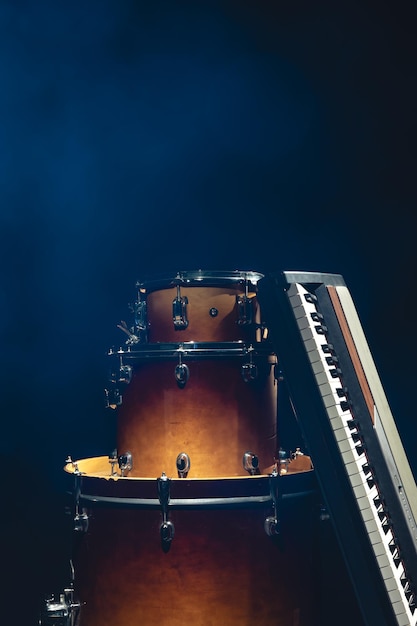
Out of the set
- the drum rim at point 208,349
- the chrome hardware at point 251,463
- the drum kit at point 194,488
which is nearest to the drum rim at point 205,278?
the drum kit at point 194,488

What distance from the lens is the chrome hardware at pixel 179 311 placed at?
4.25m

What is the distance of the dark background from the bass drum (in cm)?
166

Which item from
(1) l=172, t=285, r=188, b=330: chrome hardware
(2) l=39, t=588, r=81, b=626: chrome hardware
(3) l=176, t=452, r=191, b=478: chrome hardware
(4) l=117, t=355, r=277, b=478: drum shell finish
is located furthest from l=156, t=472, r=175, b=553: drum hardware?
(1) l=172, t=285, r=188, b=330: chrome hardware

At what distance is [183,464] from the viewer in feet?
13.2

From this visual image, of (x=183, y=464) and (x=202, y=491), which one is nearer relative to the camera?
(x=202, y=491)

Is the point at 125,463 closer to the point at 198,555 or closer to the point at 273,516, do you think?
the point at 198,555

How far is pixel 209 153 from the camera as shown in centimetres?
555

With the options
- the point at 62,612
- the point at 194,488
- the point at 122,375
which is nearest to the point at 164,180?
the point at 122,375

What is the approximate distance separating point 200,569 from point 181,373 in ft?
3.75

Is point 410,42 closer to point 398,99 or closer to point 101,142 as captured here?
point 398,99

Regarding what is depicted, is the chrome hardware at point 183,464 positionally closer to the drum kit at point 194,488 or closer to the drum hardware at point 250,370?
the drum kit at point 194,488

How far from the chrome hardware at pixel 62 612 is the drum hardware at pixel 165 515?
0.74 m

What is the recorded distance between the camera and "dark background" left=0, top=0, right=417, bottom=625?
5.14 meters

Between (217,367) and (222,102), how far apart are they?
8.00 feet
